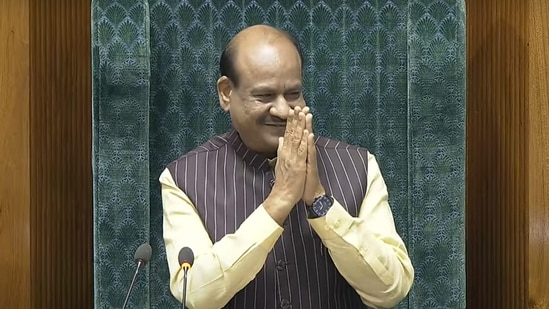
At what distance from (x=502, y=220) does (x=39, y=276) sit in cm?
179

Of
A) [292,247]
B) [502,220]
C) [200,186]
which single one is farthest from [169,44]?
[502,220]

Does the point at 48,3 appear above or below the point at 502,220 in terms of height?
above

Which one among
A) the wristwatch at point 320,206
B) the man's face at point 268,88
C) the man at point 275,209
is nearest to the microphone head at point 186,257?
the man at point 275,209

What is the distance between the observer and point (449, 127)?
9.85ft

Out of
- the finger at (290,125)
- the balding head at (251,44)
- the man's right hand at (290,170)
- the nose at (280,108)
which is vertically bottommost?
the man's right hand at (290,170)

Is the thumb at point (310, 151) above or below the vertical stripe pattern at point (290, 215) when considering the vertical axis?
above

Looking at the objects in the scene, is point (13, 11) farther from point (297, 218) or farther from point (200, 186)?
point (297, 218)

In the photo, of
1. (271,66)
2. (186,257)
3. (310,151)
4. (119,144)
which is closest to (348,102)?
(119,144)

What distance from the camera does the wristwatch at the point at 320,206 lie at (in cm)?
209

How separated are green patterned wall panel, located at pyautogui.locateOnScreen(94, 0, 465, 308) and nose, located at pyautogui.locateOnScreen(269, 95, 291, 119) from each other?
84 centimetres

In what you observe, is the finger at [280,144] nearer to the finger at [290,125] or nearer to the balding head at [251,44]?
the finger at [290,125]

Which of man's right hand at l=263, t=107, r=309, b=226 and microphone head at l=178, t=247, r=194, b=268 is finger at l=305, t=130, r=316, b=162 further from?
microphone head at l=178, t=247, r=194, b=268

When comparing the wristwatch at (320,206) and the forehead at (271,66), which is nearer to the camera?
the wristwatch at (320,206)

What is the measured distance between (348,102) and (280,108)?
A: 3.16 feet
